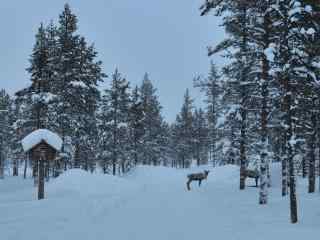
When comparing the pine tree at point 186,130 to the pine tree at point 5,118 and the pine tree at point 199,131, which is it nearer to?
the pine tree at point 199,131

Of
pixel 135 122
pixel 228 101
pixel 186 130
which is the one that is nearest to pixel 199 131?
pixel 186 130

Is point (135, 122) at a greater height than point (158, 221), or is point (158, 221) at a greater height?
point (135, 122)

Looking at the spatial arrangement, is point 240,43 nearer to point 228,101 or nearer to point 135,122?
point 228,101

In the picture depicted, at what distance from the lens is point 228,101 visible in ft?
94.3

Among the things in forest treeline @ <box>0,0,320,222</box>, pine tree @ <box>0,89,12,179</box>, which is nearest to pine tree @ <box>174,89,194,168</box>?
forest treeline @ <box>0,0,320,222</box>

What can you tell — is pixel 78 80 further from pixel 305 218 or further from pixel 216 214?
pixel 305 218

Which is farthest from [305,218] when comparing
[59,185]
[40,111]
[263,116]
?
[40,111]

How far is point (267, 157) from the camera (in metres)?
17.5

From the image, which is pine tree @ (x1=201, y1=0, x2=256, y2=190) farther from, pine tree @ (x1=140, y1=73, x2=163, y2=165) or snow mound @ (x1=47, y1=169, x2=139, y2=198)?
pine tree @ (x1=140, y1=73, x2=163, y2=165)

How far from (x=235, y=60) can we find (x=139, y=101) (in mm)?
29487

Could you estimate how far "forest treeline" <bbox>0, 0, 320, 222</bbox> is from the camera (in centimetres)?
1285

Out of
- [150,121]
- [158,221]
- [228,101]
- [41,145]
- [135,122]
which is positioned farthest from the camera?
[150,121]

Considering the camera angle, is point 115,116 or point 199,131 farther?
point 199,131

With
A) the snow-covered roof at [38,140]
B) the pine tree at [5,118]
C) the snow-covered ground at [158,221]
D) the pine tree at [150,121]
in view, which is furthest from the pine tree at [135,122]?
the snow-covered ground at [158,221]
